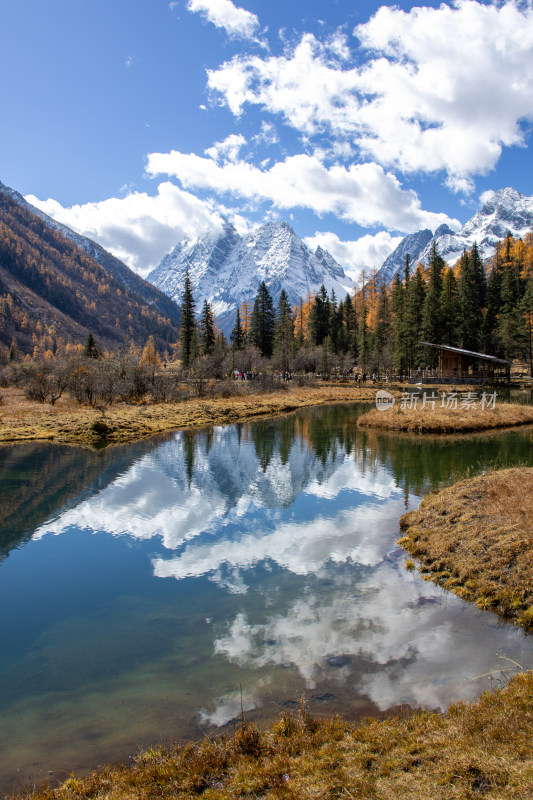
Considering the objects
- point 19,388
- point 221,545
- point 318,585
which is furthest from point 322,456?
point 19,388

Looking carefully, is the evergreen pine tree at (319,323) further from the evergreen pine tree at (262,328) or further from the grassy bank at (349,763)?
the grassy bank at (349,763)

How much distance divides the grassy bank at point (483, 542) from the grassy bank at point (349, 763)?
10.3 ft

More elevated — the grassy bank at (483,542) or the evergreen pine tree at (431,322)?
the evergreen pine tree at (431,322)

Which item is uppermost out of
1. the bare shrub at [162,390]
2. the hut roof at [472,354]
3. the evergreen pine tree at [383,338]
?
the evergreen pine tree at [383,338]

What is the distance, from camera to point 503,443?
1008 inches

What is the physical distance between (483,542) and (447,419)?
23.8 meters

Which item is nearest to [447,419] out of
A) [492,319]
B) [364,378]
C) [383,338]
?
[364,378]

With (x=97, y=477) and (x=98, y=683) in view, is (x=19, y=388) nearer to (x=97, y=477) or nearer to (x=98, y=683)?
(x=97, y=477)

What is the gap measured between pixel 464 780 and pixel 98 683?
4932mm

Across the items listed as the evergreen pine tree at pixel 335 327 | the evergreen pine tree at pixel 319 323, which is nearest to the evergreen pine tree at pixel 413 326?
the evergreen pine tree at pixel 335 327

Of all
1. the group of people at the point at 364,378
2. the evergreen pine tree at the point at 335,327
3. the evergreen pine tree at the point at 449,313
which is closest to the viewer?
the evergreen pine tree at the point at 449,313

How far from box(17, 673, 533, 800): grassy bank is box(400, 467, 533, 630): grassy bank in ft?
10.3

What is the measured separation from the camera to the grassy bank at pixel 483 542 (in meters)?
8.17

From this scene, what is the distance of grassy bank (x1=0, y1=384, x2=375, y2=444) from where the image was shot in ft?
91.0
